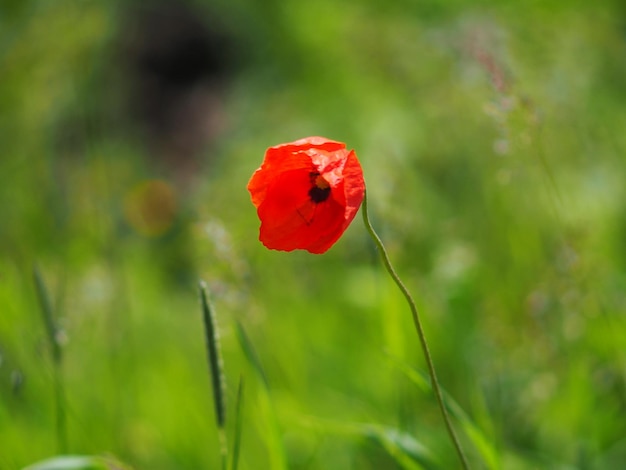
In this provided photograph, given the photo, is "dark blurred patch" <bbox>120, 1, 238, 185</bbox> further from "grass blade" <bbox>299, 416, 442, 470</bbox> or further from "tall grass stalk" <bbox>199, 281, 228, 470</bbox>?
"tall grass stalk" <bbox>199, 281, 228, 470</bbox>

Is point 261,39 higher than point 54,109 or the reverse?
higher

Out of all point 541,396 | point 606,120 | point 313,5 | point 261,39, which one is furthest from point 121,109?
point 541,396

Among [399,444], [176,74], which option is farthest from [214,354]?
[176,74]

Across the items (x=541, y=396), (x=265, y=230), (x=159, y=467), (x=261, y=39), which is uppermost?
(x=261, y=39)

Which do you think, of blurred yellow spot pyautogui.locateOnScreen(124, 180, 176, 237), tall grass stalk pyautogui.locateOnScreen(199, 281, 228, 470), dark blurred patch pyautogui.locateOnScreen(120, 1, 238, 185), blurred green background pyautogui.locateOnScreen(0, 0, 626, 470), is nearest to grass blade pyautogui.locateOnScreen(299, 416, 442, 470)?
blurred green background pyautogui.locateOnScreen(0, 0, 626, 470)

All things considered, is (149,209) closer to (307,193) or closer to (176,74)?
(176,74)

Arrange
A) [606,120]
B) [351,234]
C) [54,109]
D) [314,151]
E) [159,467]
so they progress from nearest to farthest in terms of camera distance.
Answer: [314,151] < [159,467] < [606,120] < [351,234] < [54,109]

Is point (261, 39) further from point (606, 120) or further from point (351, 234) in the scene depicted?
point (606, 120)
